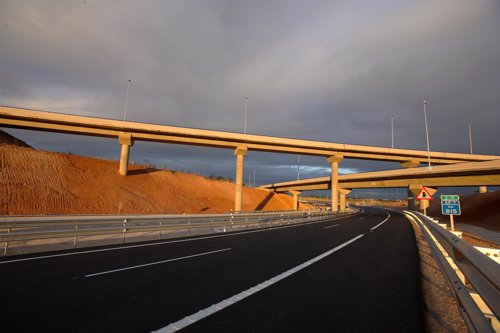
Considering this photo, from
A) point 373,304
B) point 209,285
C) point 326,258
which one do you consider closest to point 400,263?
point 326,258

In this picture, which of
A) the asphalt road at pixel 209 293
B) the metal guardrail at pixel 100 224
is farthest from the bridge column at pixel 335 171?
the asphalt road at pixel 209 293

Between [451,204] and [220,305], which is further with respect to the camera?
[451,204]

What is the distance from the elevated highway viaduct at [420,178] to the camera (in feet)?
118

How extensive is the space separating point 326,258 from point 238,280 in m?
3.65

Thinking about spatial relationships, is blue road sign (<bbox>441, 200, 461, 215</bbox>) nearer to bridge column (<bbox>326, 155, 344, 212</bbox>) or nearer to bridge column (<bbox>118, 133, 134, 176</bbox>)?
bridge column (<bbox>326, 155, 344, 212</bbox>)

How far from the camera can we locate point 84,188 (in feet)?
99.5

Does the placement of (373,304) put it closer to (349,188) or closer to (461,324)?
(461,324)

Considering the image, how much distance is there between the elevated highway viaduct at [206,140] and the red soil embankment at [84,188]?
3.43 metres

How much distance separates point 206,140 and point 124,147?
35.0 feet

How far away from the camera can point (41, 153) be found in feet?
104

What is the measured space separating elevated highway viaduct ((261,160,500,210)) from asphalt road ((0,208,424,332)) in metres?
36.9

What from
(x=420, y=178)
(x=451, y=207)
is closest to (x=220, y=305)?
(x=451, y=207)

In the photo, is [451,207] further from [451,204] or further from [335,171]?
[335,171]

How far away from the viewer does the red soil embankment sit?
81.0ft
